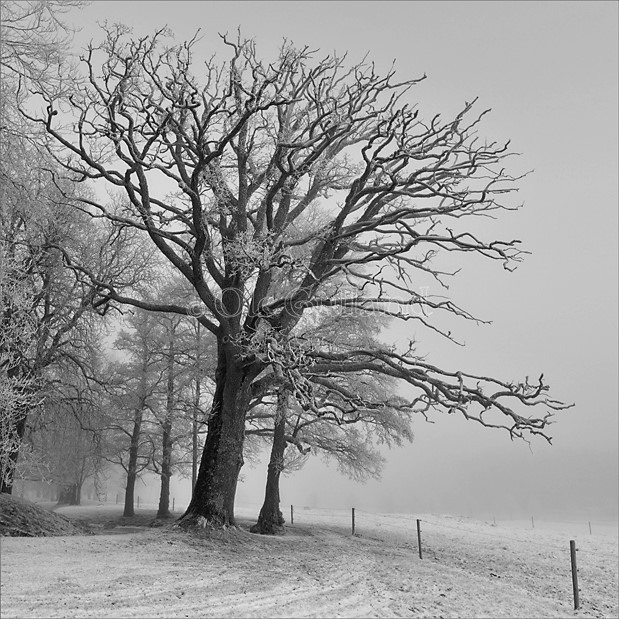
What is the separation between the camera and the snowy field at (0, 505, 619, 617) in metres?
7.71

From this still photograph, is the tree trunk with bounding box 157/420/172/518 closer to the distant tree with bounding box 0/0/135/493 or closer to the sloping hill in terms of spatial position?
the distant tree with bounding box 0/0/135/493

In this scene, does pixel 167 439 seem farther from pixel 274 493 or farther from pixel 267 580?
pixel 267 580

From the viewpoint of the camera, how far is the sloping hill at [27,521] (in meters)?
12.8

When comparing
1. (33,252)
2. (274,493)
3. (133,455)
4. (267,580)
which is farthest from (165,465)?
(267,580)

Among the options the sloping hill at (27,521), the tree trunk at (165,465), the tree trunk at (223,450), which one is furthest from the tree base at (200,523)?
the tree trunk at (165,465)

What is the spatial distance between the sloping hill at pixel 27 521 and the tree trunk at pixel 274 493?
745 centimetres

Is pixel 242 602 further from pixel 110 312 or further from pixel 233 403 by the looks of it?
pixel 110 312

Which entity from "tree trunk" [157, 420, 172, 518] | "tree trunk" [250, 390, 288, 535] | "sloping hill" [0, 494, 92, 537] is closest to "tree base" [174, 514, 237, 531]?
"sloping hill" [0, 494, 92, 537]

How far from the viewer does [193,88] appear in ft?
45.4

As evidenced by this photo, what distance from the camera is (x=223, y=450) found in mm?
14062

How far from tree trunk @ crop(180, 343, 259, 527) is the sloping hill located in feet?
9.47

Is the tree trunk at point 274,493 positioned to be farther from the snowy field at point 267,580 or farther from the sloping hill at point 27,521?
the sloping hill at point 27,521

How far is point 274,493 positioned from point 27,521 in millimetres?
9539

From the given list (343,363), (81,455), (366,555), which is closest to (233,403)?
(343,363)
